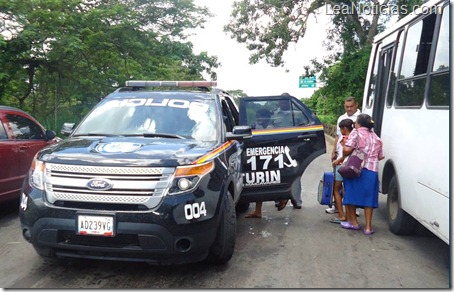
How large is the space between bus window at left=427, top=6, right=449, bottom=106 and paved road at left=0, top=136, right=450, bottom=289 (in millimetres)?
1650

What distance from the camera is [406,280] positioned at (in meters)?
4.04

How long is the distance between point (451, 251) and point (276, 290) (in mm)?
1568

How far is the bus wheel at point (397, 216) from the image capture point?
212 inches

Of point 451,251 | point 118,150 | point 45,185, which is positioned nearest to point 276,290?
point 451,251

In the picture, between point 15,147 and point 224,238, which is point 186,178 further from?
point 15,147

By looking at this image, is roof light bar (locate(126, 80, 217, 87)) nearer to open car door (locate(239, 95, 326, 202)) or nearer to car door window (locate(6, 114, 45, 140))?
open car door (locate(239, 95, 326, 202))

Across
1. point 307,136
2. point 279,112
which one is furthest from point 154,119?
point 307,136

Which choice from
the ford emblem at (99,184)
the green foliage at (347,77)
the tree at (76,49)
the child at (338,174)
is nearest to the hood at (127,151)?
the ford emblem at (99,184)

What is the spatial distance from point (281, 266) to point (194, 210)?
49.8 inches

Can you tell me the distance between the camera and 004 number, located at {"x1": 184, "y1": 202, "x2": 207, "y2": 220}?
3627 millimetres

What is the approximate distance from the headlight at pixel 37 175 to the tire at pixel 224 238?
159cm

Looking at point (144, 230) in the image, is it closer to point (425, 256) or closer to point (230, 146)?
point (230, 146)

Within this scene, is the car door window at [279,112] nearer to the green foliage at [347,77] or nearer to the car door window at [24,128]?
the car door window at [24,128]

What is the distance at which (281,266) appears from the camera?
4.38 metres
